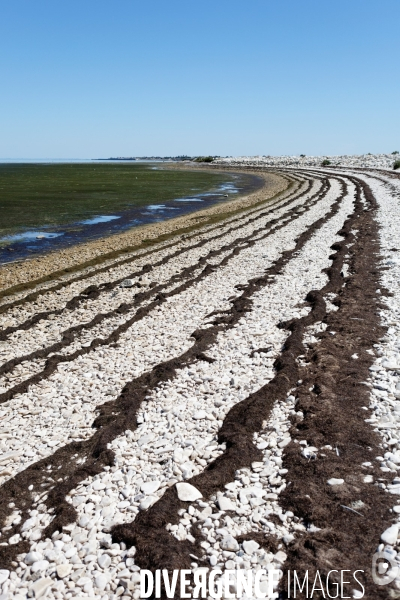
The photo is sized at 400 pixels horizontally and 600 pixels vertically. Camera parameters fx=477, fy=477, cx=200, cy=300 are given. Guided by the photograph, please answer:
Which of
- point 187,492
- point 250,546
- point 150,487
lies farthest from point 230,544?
point 150,487

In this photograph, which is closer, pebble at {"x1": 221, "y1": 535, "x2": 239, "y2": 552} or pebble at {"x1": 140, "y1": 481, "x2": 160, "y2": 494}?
pebble at {"x1": 221, "y1": 535, "x2": 239, "y2": 552}

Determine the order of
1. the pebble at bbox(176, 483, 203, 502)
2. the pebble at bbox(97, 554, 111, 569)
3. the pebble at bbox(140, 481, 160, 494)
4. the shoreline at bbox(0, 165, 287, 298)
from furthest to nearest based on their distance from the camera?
the shoreline at bbox(0, 165, 287, 298) → the pebble at bbox(140, 481, 160, 494) → the pebble at bbox(176, 483, 203, 502) → the pebble at bbox(97, 554, 111, 569)

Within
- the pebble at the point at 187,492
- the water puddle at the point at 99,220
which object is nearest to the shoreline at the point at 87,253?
the water puddle at the point at 99,220

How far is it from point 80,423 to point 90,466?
1.48 m

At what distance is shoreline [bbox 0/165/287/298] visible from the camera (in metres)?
19.7

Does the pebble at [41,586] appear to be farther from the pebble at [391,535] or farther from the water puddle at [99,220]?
the water puddle at [99,220]

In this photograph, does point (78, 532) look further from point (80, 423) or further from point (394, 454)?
point (394, 454)

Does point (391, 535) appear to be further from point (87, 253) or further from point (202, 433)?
point (87, 253)

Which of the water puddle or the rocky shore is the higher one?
the water puddle

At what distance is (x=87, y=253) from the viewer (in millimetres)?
24297

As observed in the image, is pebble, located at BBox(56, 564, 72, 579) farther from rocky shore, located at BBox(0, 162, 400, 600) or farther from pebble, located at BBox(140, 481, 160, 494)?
pebble, located at BBox(140, 481, 160, 494)

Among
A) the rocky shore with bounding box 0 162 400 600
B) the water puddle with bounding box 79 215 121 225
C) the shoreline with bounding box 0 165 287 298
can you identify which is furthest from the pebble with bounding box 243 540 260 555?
the water puddle with bounding box 79 215 121 225

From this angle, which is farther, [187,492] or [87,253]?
[87,253]

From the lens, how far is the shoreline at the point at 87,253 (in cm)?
1970
